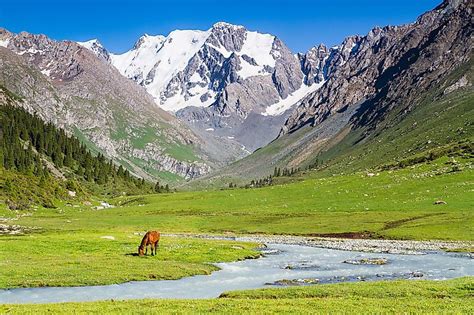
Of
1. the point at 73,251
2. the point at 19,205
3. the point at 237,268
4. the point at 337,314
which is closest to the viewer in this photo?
the point at 337,314

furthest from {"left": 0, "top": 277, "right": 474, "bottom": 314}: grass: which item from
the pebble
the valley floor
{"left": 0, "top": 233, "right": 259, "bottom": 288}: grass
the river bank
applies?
the pebble

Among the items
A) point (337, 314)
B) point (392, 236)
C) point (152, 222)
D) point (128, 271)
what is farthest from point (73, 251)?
point (152, 222)

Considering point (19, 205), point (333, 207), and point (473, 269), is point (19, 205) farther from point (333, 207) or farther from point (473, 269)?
point (473, 269)

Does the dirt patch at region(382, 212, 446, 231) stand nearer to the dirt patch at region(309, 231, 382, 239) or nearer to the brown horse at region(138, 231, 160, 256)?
the dirt patch at region(309, 231, 382, 239)

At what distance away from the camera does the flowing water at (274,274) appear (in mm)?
42094

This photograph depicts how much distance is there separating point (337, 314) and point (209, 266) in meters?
33.0

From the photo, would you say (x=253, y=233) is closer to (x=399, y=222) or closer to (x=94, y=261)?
(x=399, y=222)

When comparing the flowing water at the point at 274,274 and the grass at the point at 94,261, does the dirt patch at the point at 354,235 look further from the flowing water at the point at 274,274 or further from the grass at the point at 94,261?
the grass at the point at 94,261

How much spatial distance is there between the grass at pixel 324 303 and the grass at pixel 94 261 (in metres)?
13.5

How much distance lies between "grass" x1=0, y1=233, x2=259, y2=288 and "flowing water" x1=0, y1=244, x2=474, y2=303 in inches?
73.0

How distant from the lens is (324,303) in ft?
110

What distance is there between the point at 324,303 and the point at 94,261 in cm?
3260

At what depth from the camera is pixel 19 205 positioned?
151875 mm

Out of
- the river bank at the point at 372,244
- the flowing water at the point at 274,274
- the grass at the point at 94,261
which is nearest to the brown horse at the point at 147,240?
the grass at the point at 94,261
